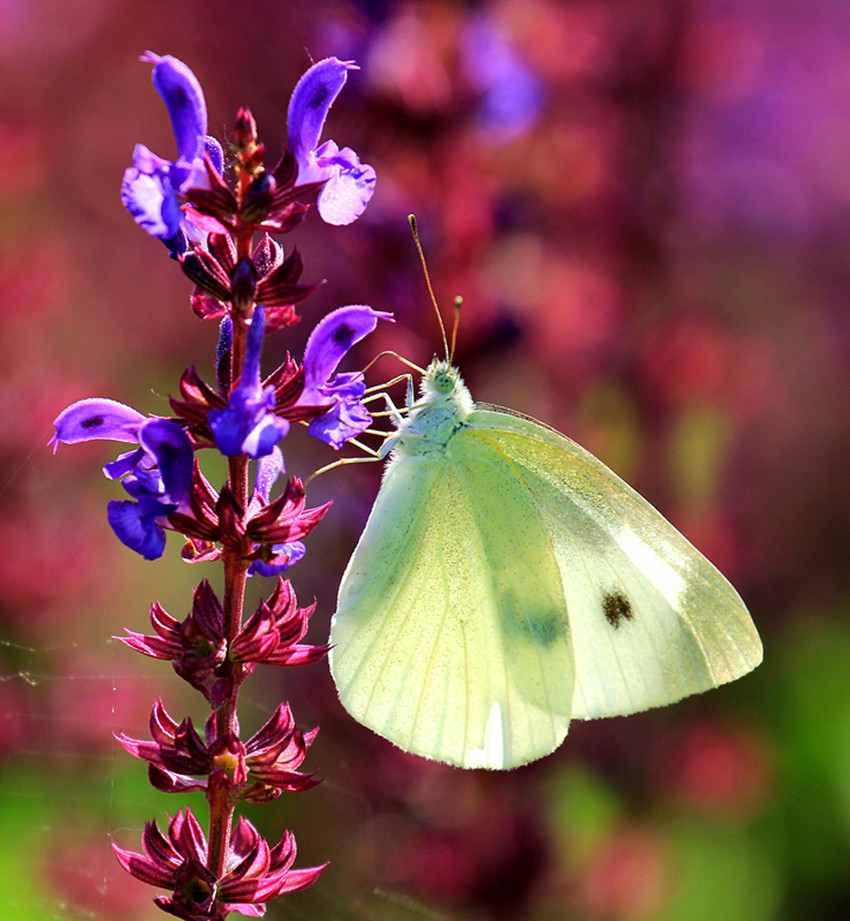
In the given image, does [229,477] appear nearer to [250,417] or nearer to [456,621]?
[250,417]

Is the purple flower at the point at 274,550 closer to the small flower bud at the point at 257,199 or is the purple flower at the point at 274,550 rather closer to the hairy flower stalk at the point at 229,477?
the hairy flower stalk at the point at 229,477

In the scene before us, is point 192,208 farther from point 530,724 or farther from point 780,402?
point 780,402

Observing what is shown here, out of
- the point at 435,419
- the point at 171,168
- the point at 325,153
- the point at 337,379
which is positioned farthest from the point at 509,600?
the point at 171,168

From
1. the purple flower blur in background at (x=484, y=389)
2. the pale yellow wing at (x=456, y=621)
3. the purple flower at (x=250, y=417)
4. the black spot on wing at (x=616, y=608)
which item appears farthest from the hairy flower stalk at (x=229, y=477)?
the purple flower blur in background at (x=484, y=389)

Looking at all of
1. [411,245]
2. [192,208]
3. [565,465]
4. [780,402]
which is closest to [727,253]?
[780,402]

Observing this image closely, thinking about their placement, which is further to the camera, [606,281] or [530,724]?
[606,281]
